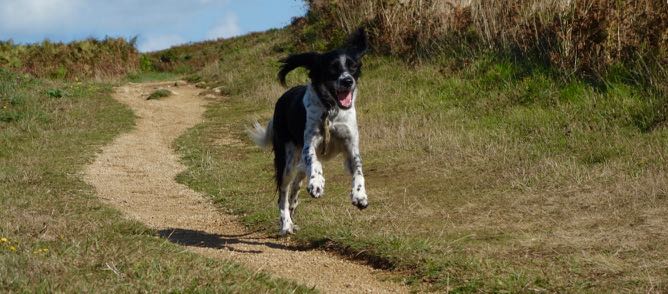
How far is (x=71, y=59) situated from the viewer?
30438mm

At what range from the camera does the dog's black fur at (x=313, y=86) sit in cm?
822

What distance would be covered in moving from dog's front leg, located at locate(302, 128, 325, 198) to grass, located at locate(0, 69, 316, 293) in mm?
1365

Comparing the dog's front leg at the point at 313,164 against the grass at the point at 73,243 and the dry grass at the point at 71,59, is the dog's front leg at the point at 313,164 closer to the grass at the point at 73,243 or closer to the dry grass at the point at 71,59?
the grass at the point at 73,243

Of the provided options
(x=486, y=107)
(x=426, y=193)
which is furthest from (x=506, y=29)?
(x=426, y=193)

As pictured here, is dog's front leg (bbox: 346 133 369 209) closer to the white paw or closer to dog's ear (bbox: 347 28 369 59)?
the white paw

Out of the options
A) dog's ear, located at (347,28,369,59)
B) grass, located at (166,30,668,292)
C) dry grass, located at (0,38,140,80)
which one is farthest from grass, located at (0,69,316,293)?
dry grass, located at (0,38,140,80)

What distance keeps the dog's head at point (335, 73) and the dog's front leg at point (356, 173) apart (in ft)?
1.23

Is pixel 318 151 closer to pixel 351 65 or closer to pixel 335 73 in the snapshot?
pixel 335 73

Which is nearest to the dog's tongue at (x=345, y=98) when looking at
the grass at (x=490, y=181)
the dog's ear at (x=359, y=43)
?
the dog's ear at (x=359, y=43)

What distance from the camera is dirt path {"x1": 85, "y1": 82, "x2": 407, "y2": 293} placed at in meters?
6.82

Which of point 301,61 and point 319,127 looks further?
point 301,61

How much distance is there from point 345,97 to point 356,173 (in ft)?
2.30

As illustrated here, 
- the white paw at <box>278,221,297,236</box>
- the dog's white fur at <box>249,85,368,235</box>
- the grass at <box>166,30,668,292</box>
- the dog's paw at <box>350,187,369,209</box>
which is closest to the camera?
the grass at <box>166,30,668,292</box>

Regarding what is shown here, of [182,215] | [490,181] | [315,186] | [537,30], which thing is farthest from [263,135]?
[537,30]
